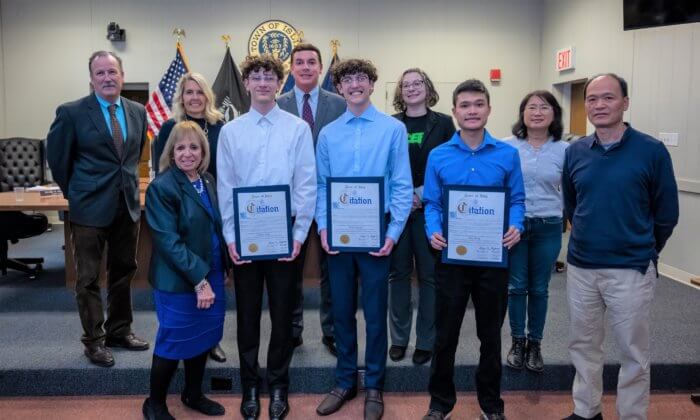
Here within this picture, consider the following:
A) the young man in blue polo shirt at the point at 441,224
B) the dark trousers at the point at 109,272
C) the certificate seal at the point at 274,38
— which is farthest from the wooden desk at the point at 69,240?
the certificate seal at the point at 274,38

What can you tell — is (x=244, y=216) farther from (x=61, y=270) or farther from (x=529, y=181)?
(x=61, y=270)

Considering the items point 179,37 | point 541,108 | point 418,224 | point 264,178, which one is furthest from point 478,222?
point 179,37

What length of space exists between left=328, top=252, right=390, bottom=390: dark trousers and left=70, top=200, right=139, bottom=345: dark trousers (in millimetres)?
1199

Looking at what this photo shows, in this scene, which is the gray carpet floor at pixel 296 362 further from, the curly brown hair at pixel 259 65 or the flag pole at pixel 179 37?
the flag pole at pixel 179 37

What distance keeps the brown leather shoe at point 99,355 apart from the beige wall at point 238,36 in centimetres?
515

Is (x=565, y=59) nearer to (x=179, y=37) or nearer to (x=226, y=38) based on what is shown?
(x=226, y=38)

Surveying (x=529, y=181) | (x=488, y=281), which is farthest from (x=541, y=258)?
(x=488, y=281)

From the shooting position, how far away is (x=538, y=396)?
283 centimetres

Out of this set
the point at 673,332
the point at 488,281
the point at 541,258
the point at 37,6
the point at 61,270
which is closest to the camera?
the point at 488,281

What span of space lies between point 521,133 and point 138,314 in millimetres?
2719

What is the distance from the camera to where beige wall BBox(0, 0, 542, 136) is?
723 cm

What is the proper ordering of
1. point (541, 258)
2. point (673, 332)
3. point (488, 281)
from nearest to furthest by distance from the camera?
point (488, 281) → point (541, 258) → point (673, 332)

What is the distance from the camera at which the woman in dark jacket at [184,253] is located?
7.43 ft

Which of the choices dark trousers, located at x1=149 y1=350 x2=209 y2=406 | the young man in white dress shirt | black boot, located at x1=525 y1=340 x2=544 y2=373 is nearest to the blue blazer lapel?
the young man in white dress shirt
